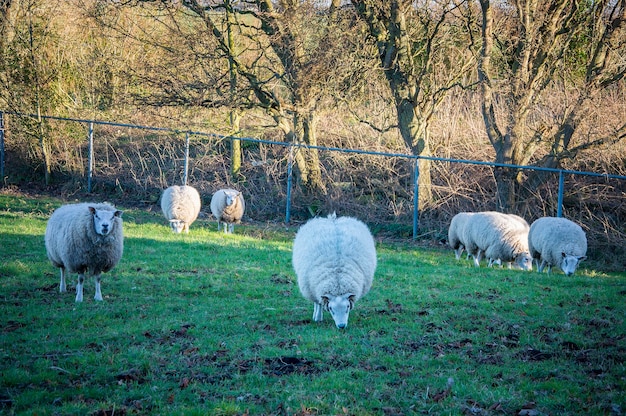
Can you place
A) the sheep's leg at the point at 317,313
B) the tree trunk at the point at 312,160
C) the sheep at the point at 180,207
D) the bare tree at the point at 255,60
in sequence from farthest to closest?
1. the tree trunk at the point at 312,160
2. the bare tree at the point at 255,60
3. the sheep at the point at 180,207
4. the sheep's leg at the point at 317,313

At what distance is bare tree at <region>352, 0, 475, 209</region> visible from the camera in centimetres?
1549

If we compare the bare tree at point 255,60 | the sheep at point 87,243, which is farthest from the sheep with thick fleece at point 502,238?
the sheep at point 87,243

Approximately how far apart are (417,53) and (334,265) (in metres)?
10.4

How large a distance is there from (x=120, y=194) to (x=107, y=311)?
13.1m

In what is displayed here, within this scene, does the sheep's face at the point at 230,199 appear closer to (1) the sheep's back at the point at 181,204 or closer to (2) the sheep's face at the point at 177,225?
(1) the sheep's back at the point at 181,204

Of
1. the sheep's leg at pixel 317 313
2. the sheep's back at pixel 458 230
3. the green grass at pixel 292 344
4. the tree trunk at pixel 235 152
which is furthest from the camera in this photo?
the tree trunk at pixel 235 152

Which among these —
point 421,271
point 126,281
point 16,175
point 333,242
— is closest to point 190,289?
point 126,281

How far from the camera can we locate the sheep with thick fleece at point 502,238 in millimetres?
12633

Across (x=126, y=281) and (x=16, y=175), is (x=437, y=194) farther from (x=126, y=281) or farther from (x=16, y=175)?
(x=16, y=175)

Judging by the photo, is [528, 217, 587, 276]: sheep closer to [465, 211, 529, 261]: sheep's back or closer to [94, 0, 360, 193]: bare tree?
[465, 211, 529, 261]: sheep's back

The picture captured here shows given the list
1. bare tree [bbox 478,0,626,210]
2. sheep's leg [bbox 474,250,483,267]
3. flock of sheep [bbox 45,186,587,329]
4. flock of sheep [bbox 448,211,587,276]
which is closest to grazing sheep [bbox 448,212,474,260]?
flock of sheep [bbox 448,211,587,276]

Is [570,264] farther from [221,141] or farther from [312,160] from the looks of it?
[221,141]

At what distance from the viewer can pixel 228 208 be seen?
1552 centimetres

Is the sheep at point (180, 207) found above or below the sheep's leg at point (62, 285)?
above
